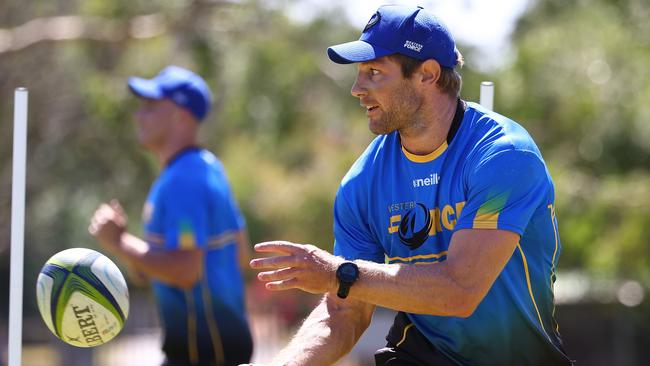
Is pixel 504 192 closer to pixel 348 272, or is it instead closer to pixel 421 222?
pixel 421 222

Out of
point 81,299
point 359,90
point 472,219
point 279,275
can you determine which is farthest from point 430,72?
point 81,299

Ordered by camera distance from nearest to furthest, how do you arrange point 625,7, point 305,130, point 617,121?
point 617,121 → point 625,7 → point 305,130

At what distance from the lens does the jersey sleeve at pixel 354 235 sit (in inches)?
189

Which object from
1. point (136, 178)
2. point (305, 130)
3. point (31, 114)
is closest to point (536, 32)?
point (305, 130)

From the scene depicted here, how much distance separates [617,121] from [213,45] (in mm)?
6161

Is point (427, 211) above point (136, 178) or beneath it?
beneath

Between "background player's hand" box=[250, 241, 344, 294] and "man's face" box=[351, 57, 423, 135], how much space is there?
0.78m

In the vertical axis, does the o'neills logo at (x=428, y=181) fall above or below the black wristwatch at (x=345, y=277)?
above

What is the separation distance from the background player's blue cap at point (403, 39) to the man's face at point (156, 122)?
3.59 metres

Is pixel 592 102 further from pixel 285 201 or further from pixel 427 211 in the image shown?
pixel 427 211

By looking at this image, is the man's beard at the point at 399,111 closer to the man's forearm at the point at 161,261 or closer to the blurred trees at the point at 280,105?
the man's forearm at the point at 161,261

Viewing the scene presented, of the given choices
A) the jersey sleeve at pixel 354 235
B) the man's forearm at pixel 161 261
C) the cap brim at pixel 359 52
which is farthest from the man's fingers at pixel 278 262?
the man's forearm at pixel 161 261

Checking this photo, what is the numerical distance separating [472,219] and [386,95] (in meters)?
0.70

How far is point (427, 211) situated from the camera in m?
4.55
